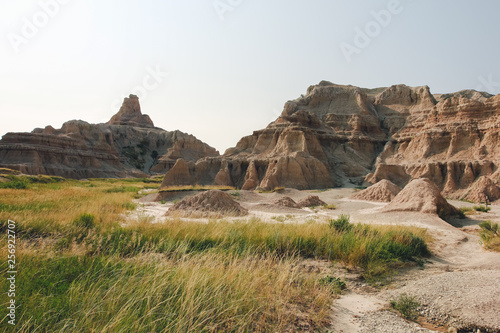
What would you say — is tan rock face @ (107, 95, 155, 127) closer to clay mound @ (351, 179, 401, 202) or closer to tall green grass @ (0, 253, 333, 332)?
clay mound @ (351, 179, 401, 202)

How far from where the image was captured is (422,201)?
63.9ft

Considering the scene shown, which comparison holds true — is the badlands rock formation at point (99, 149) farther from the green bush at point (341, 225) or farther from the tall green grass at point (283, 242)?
the green bush at point (341, 225)

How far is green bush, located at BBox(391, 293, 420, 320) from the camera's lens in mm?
5238

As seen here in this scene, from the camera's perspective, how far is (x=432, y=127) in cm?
5225

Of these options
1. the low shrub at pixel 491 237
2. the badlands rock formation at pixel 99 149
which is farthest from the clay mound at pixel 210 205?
the badlands rock formation at pixel 99 149

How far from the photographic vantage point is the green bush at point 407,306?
5.24 metres

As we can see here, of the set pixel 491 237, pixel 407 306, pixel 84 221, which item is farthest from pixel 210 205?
pixel 407 306

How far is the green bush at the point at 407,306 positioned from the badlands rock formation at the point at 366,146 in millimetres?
36933

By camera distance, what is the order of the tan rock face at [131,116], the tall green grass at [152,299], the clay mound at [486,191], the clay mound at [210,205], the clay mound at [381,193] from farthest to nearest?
1. the tan rock face at [131,116]
2. the clay mound at [486,191]
3. the clay mound at [381,193]
4. the clay mound at [210,205]
5. the tall green grass at [152,299]

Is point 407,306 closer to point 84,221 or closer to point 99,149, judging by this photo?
point 84,221

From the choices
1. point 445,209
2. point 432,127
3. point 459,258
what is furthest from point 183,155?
point 459,258

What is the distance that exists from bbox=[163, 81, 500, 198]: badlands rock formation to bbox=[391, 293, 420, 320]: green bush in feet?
121

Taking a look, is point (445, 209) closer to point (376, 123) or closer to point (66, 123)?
point (376, 123)

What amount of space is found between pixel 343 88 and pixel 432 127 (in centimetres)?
2907
